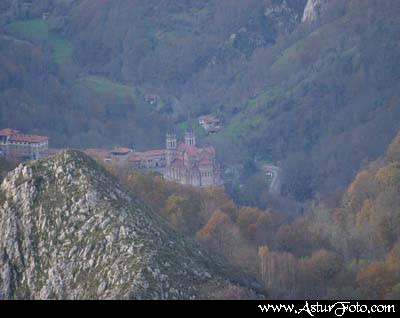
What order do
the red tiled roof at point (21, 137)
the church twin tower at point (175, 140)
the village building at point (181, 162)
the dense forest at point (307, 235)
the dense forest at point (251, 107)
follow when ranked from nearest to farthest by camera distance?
the dense forest at point (307, 235)
the dense forest at point (251, 107)
the village building at point (181, 162)
the red tiled roof at point (21, 137)
the church twin tower at point (175, 140)

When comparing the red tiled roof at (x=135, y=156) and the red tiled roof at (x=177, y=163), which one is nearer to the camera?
the red tiled roof at (x=135, y=156)

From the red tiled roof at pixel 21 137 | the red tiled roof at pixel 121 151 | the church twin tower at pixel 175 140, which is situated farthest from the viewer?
the church twin tower at pixel 175 140

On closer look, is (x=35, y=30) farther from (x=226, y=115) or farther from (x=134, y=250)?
(x=134, y=250)

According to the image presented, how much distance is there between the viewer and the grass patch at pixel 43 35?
153500 mm

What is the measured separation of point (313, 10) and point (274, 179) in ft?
134

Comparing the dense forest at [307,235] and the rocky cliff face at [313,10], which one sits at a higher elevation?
the rocky cliff face at [313,10]

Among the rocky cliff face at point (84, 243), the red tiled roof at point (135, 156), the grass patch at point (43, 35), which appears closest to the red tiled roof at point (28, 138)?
the red tiled roof at point (135, 156)

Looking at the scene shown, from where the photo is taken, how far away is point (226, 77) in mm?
152000

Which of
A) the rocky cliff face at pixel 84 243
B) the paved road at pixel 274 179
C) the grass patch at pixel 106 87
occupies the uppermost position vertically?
the grass patch at pixel 106 87

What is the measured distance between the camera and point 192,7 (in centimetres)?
16275

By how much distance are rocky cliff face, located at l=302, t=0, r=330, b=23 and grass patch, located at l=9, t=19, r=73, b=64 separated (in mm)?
22740

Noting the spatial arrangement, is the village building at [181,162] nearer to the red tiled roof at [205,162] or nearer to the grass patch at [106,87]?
the red tiled roof at [205,162]

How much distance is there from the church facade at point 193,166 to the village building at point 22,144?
8923 mm

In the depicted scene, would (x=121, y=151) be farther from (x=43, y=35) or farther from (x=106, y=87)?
(x=43, y=35)
